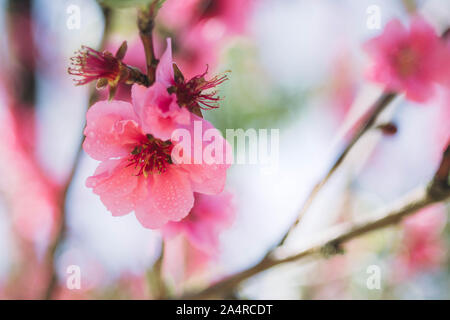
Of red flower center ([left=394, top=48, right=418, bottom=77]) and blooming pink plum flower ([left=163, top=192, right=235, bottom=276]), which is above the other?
red flower center ([left=394, top=48, right=418, bottom=77])

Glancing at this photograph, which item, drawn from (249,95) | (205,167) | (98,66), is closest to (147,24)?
(98,66)

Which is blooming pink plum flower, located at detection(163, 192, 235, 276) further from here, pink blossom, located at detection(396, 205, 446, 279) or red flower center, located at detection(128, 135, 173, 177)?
pink blossom, located at detection(396, 205, 446, 279)

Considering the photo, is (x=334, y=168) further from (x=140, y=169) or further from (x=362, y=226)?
(x=140, y=169)

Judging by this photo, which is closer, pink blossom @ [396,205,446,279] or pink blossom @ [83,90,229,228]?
pink blossom @ [83,90,229,228]

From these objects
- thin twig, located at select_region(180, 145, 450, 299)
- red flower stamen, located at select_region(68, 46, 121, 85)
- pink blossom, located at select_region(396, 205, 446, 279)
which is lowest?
thin twig, located at select_region(180, 145, 450, 299)

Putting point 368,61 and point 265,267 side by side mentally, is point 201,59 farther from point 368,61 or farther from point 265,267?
point 265,267

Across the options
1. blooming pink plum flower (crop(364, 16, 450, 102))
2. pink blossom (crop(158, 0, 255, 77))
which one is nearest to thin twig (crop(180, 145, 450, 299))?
blooming pink plum flower (crop(364, 16, 450, 102))

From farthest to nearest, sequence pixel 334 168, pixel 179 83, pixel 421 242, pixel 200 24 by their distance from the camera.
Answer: pixel 421 242
pixel 200 24
pixel 334 168
pixel 179 83
